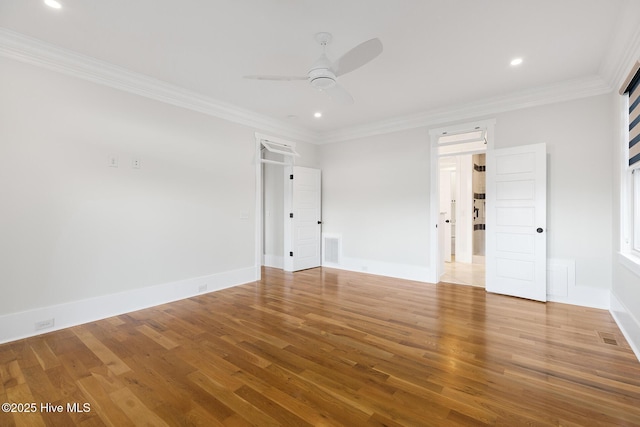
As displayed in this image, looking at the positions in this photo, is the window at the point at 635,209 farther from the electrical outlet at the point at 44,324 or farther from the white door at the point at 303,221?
the electrical outlet at the point at 44,324

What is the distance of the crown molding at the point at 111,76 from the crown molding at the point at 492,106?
2070 mm

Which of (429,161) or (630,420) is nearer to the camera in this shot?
(630,420)

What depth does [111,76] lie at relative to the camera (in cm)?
335

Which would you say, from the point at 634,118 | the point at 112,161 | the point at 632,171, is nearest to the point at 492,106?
the point at 634,118

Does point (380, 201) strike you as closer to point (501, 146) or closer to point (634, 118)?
point (501, 146)

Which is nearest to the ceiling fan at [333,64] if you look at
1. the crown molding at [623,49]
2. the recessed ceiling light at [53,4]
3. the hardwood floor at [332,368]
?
the recessed ceiling light at [53,4]

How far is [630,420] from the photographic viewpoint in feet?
5.57

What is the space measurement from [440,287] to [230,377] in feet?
11.6

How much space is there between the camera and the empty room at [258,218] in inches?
80.1

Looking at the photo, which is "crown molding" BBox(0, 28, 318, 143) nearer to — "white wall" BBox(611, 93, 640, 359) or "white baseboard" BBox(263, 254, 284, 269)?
"white baseboard" BBox(263, 254, 284, 269)

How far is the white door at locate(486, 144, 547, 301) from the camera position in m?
3.88

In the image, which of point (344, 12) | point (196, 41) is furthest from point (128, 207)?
point (344, 12)

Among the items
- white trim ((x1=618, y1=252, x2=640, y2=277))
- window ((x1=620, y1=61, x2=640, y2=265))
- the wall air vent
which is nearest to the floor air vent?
white trim ((x1=618, y1=252, x2=640, y2=277))

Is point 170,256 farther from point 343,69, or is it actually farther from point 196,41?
point 343,69
